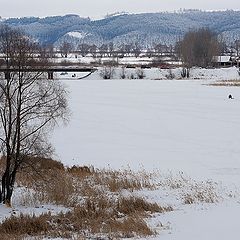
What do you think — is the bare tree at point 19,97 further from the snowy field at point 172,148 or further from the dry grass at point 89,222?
the dry grass at point 89,222

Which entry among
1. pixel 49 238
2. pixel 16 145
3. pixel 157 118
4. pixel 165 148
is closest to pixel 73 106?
pixel 157 118

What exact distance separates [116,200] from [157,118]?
20.9 metres

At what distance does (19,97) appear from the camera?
40.1 ft

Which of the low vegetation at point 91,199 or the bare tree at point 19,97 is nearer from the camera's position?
the low vegetation at point 91,199

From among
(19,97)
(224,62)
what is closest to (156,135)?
(19,97)

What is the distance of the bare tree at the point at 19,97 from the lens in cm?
1223

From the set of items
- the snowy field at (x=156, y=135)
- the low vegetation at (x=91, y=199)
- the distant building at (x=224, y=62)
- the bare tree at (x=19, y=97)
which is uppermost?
the bare tree at (x=19, y=97)

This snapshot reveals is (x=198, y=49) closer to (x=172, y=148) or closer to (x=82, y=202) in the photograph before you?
(x=172, y=148)

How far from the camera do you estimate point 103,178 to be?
16.3 metres

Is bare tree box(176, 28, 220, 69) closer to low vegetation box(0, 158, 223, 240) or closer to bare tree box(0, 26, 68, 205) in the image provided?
low vegetation box(0, 158, 223, 240)

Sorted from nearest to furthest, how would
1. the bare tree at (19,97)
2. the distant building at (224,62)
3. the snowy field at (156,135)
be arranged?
the bare tree at (19,97), the snowy field at (156,135), the distant building at (224,62)

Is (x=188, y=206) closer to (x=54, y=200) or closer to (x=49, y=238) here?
(x=54, y=200)

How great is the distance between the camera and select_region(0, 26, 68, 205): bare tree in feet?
40.1

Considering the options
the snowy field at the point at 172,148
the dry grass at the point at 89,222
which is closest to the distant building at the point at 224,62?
the snowy field at the point at 172,148
